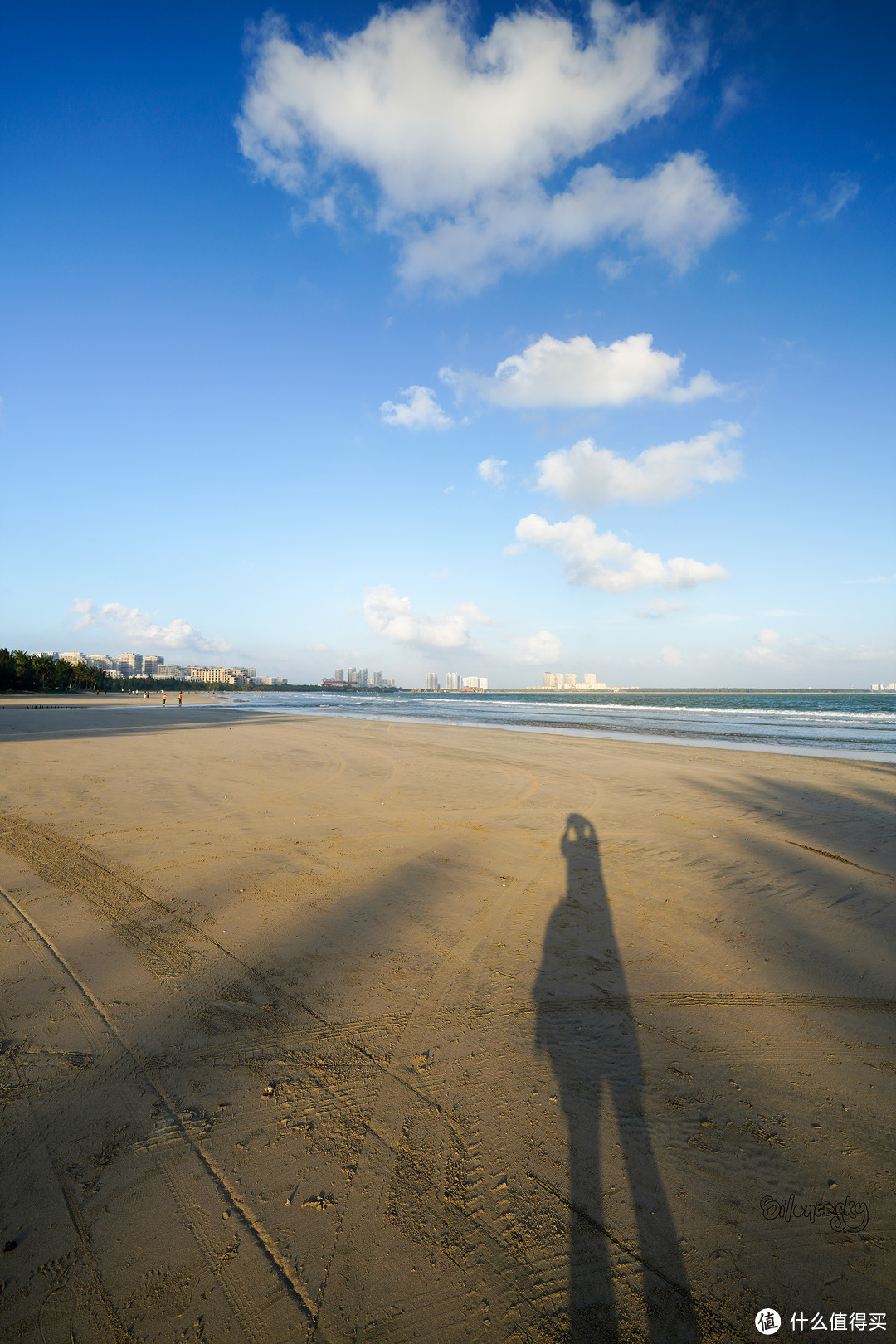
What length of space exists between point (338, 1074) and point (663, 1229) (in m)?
1.59

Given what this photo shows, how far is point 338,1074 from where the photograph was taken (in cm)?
286

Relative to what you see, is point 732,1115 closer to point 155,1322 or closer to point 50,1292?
point 155,1322

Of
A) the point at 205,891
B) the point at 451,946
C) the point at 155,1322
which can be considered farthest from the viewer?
the point at 205,891

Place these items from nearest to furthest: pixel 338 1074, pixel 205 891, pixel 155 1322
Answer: pixel 155 1322 < pixel 338 1074 < pixel 205 891

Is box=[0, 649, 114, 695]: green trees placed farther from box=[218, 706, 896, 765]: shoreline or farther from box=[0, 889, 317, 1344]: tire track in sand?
box=[0, 889, 317, 1344]: tire track in sand

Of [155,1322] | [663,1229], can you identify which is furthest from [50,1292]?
[663,1229]

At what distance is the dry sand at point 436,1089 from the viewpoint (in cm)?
191

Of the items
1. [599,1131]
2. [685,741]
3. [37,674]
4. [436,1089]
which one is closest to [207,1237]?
[436,1089]

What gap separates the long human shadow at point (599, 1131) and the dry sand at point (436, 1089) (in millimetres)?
13

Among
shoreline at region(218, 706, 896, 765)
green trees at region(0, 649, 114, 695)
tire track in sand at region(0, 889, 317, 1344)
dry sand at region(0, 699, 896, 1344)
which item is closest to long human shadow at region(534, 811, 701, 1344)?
dry sand at region(0, 699, 896, 1344)

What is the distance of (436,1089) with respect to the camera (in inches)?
109

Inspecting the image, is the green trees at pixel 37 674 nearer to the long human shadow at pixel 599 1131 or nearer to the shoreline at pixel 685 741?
the shoreline at pixel 685 741

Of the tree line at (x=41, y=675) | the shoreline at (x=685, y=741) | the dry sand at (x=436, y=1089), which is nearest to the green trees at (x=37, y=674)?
the tree line at (x=41, y=675)

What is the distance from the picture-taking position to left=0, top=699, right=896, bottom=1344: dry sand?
1.91 meters
